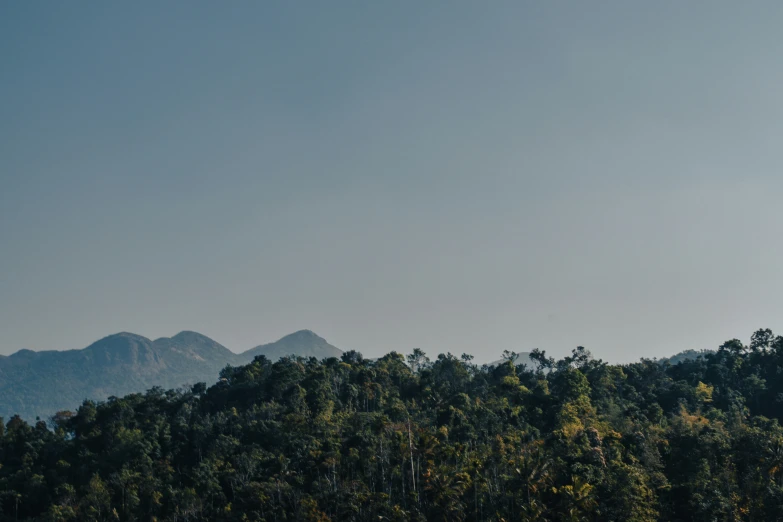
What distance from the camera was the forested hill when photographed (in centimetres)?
5450

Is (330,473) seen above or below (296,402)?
below

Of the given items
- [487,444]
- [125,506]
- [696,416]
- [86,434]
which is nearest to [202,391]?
[86,434]

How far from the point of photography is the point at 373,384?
10062 cm

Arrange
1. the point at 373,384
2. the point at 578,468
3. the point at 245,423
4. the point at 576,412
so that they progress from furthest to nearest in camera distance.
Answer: the point at 373,384, the point at 245,423, the point at 576,412, the point at 578,468

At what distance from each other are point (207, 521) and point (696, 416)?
57.3 m

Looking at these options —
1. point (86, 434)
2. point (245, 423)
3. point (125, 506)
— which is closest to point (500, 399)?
point (245, 423)

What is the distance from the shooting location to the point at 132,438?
8281 centimetres

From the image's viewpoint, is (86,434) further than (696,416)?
Yes

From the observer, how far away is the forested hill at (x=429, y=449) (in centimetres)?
5450

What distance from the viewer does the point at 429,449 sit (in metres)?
62.6

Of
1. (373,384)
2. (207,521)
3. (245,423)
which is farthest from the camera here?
(373,384)

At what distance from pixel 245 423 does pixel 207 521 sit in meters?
24.4

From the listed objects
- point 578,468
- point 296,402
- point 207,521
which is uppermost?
point 296,402

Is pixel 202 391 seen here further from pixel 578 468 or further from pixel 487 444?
pixel 578 468
